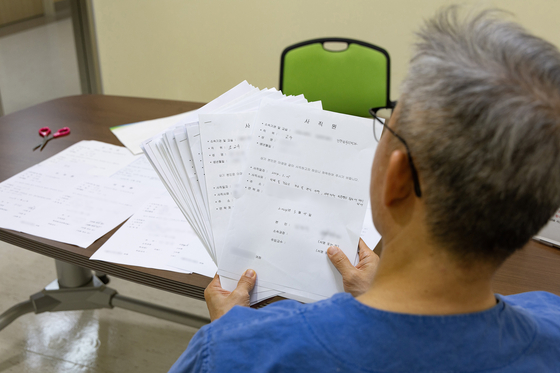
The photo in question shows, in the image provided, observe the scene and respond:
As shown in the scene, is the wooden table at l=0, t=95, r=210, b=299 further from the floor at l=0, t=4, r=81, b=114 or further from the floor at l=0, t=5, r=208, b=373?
the floor at l=0, t=4, r=81, b=114

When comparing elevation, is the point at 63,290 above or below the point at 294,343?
below

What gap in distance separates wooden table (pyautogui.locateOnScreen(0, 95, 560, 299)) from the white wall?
163 cm

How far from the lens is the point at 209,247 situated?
86 cm

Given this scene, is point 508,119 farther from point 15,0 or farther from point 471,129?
point 15,0

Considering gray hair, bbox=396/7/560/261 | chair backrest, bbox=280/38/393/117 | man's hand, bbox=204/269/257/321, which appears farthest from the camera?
chair backrest, bbox=280/38/393/117

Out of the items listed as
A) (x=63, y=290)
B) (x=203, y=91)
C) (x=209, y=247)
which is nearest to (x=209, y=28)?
(x=203, y=91)

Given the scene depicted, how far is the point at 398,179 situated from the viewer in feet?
1.75

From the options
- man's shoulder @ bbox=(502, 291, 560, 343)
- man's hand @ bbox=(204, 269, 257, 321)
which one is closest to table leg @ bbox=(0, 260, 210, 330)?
man's hand @ bbox=(204, 269, 257, 321)

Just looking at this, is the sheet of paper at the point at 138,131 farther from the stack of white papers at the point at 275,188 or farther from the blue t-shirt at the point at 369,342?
the blue t-shirt at the point at 369,342

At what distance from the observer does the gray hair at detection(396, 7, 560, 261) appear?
17.5 inches

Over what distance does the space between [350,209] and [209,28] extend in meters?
2.89

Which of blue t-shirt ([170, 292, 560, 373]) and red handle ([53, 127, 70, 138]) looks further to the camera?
red handle ([53, 127, 70, 138])

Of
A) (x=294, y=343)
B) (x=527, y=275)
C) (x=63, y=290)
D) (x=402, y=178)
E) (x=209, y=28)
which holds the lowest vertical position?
(x=63, y=290)

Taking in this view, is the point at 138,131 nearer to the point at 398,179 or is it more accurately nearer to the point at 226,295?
the point at 226,295
